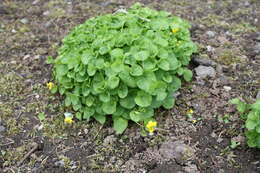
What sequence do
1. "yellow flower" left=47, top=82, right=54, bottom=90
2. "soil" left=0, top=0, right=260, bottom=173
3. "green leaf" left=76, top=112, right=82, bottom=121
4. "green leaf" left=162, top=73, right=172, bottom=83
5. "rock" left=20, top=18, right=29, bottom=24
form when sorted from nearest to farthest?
1. "soil" left=0, top=0, right=260, bottom=173
2. "green leaf" left=162, top=73, right=172, bottom=83
3. "green leaf" left=76, top=112, right=82, bottom=121
4. "yellow flower" left=47, top=82, right=54, bottom=90
5. "rock" left=20, top=18, right=29, bottom=24

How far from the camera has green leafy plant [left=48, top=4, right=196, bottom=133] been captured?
292 centimetres

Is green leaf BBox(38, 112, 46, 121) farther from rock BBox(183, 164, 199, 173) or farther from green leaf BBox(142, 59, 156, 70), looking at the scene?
rock BBox(183, 164, 199, 173)

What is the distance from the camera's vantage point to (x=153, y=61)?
300cm

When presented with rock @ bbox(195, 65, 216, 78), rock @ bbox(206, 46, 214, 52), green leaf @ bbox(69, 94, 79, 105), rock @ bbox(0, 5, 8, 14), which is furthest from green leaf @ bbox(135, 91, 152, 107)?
rock @ bbox(0, 5, 8, 14)

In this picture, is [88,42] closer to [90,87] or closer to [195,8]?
[90,87]

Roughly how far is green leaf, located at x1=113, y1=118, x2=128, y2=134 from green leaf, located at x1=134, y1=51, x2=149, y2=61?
1.74ft

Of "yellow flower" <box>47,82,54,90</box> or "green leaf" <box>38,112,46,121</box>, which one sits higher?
"yellow flower" <box>47,82,54,90</box>

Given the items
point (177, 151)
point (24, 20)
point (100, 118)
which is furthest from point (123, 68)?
point (24, 20)

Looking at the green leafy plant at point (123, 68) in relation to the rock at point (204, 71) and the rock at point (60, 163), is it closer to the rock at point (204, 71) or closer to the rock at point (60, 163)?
the rock at point (204, 71)

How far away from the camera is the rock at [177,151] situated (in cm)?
281

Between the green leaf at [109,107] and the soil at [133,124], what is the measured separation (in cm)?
23

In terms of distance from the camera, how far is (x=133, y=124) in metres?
3.12

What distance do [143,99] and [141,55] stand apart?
13.9 inches

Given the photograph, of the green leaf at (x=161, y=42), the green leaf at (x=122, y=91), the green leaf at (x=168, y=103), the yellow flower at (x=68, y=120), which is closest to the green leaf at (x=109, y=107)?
the green leaf at (x=122, y=91)
